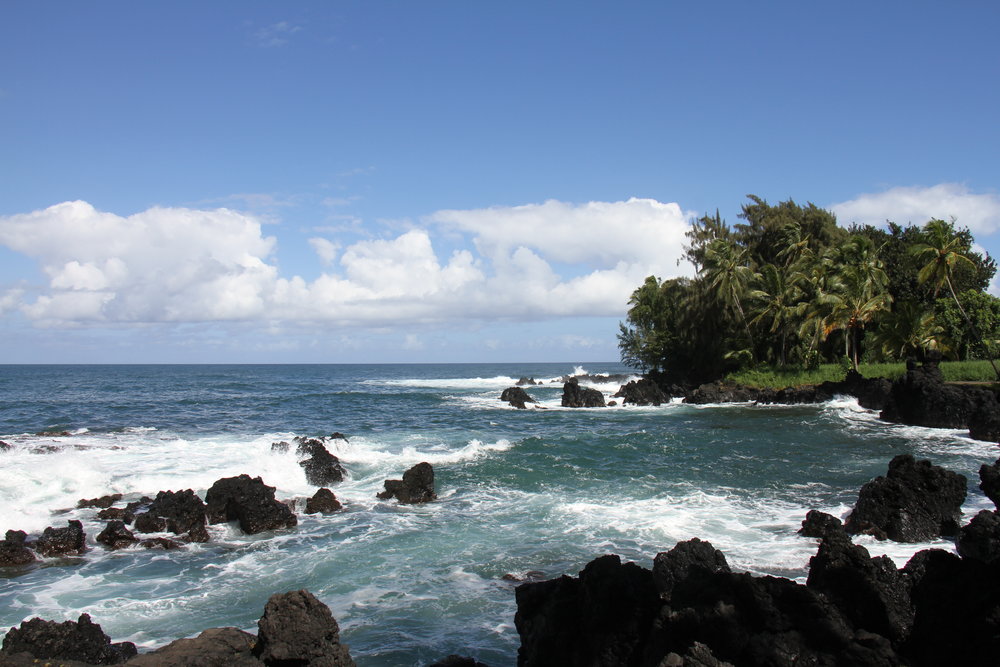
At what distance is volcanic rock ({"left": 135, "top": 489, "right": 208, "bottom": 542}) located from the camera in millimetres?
15366

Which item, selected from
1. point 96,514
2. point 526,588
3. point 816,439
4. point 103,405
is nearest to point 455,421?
point 816,439

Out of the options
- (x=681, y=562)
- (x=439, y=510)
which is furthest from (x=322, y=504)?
(x=681, y=562)

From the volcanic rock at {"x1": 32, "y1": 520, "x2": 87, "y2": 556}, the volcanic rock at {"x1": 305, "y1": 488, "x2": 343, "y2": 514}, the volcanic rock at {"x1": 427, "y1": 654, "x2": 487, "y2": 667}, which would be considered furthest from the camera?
the volcanic rock at {"x1": 305, "y1": 488, "x2": 343, "y2": 514}

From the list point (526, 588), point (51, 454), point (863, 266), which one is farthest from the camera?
point (863, 266)

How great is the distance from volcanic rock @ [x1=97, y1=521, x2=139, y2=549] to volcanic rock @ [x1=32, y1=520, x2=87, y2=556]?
0.39m

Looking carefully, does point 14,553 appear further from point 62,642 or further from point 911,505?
point 911,505

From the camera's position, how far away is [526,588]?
27.9 feet

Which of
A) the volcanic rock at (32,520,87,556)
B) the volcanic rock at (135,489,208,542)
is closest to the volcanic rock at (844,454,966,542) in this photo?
the volcanic rock at (135,489,208,542)

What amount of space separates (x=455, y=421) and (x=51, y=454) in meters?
20.4

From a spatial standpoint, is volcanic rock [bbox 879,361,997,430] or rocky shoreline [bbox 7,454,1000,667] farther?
volcanic rock [bbox 879,361,997,430]

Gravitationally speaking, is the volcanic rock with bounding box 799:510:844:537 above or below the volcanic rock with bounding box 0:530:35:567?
above

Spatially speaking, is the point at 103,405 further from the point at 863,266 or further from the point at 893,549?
the point at 863,266

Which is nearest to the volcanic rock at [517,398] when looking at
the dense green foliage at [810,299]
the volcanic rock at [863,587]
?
the dense green foliage at [810,299]

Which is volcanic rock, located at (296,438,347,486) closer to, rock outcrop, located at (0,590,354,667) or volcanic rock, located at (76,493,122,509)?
volcanic rock, located at (76,493,122,509)
